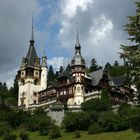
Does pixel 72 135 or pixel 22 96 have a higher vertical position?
pixel 22 96

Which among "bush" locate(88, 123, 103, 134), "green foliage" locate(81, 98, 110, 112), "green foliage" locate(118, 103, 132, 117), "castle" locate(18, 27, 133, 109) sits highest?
"castle" locate(18, 27, 133, 109)

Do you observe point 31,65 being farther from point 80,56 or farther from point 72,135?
point 72,135

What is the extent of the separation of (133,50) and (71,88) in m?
73.6

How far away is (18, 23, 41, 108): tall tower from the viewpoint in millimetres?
113812

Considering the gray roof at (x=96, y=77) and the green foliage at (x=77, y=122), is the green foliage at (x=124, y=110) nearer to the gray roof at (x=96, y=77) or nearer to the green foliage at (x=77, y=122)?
the green foliage at (x=77, y=122)

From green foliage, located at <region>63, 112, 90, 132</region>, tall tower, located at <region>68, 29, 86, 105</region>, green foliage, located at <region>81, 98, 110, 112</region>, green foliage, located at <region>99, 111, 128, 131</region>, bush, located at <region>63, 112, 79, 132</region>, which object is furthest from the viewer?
tall tower, located at <region>68, 29, 86, 105</region>

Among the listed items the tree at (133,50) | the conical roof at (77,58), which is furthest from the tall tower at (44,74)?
the tree at (133,50)

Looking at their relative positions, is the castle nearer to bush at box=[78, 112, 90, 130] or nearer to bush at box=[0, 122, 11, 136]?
bush at box=[78, 112, 90, 130]

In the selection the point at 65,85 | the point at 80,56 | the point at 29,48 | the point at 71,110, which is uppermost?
the point at 29,48

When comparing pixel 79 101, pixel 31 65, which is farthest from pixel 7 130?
pixel 31 65

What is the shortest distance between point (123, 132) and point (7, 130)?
23.2m

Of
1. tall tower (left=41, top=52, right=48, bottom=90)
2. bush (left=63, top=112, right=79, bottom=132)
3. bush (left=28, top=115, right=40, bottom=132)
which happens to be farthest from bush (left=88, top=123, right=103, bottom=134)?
tall tower (left=41, top=52, right=48, bottom=90)

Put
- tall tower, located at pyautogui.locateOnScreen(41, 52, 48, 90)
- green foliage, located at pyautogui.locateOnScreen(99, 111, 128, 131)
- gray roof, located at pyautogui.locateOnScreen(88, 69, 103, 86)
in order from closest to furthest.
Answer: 1. green foliage, located at pyautogui.locateOnScreen(99, 111, 128, 131)
2. gray roof, located at pyautogui.locateOnScreen(88, 69, 103, 86)
3. tall tower, located at pyautogui.locateOnScreen(41, 52, 48, 90)

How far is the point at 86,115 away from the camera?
258 ft
